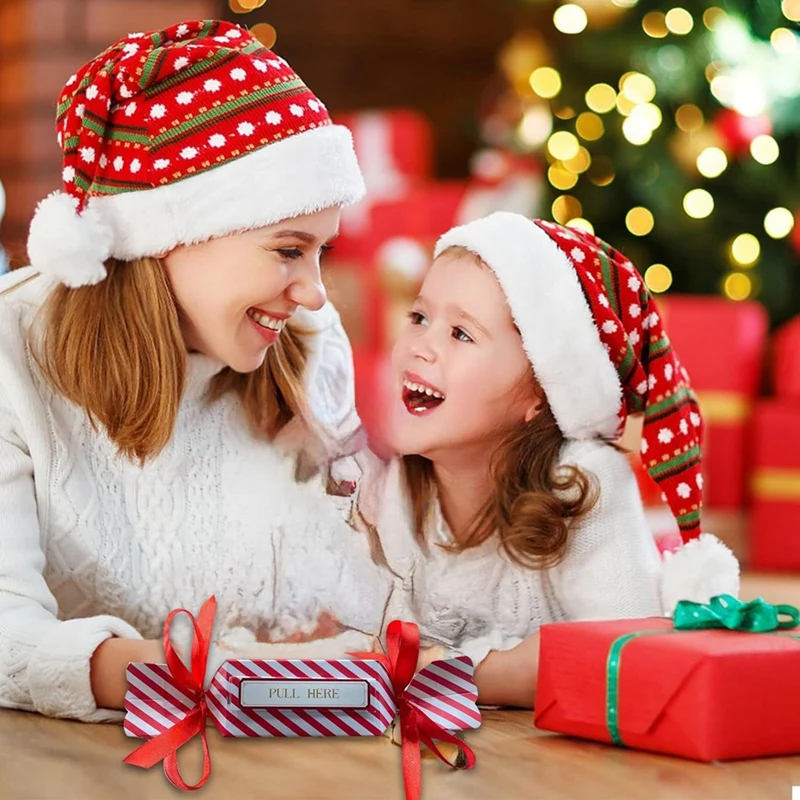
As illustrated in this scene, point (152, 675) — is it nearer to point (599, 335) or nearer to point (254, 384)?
point (254, 384)

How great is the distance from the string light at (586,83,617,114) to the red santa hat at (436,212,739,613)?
1865 millimetres

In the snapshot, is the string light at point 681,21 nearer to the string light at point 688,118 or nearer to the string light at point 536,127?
the string light at point 688,118

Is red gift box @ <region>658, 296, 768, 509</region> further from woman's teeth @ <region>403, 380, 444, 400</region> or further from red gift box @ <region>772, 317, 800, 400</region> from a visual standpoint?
woman's teeth @ <region>403, 380, 444, 400</region>

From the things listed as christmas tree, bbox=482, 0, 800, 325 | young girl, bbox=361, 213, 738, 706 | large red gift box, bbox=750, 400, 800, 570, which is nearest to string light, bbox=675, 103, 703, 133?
christmas tree, bbox=482, 0, 800, 325

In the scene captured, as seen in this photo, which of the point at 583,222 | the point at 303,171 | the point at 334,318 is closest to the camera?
the point at 303,171

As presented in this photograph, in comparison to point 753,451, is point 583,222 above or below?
above

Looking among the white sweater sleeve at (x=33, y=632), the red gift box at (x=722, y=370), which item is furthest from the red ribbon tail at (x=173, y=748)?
the red gift box at (x=722, y=370)

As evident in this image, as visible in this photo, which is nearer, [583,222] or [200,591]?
[200,591]

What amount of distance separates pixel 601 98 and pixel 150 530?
7.17 feet

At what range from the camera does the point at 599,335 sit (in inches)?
56.3

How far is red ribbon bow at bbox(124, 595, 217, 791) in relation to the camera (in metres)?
1.12

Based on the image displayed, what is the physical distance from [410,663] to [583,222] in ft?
7.06

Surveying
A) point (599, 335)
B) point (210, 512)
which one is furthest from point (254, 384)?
point (599, 335)

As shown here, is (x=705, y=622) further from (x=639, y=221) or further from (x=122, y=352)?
(x=639, y=221)
